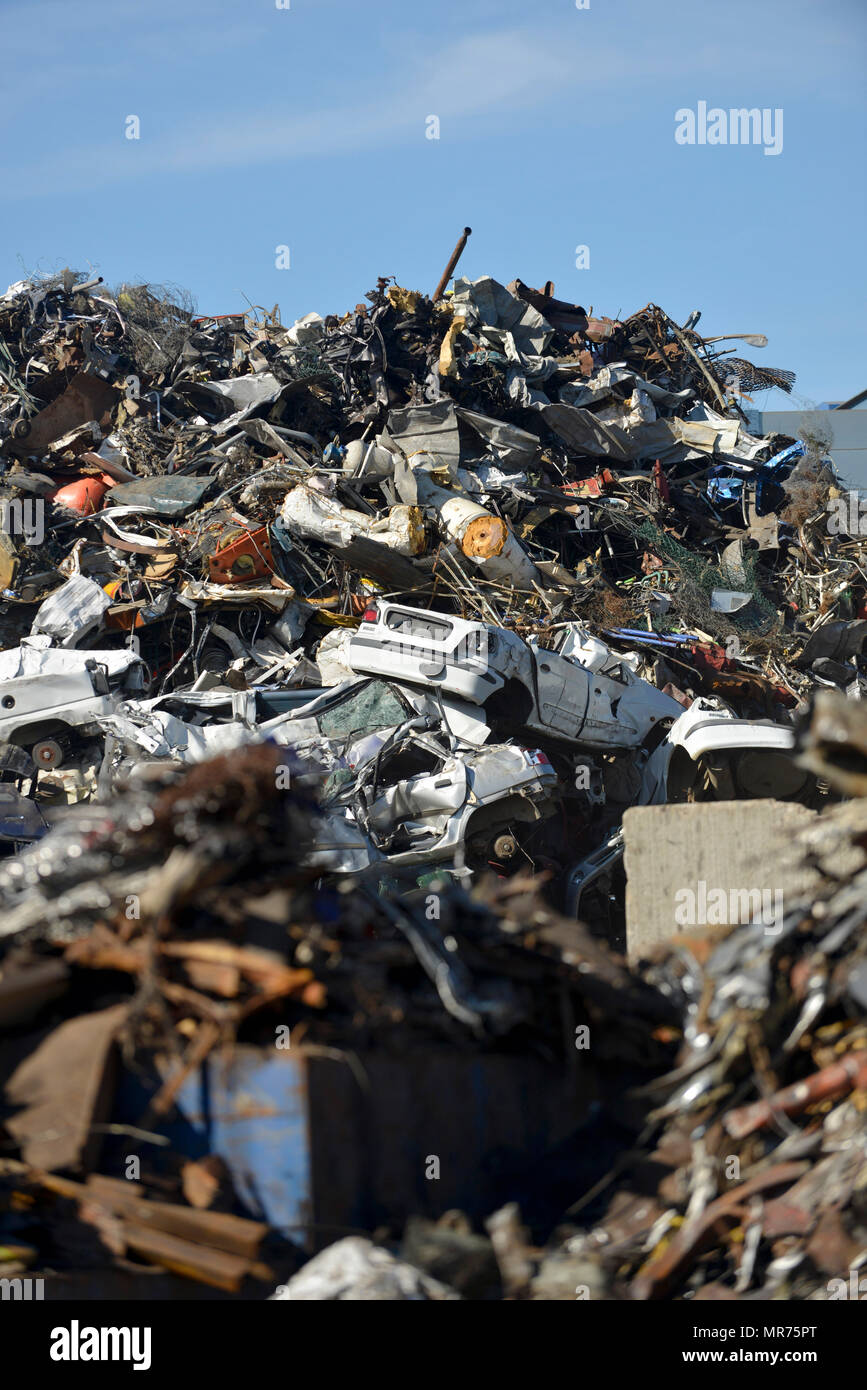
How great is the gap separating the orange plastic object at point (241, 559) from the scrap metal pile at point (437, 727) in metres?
0.04

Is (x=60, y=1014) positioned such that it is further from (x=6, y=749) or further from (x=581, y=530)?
(x=581, y=530)

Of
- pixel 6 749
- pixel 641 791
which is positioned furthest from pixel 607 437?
pixel 6 749

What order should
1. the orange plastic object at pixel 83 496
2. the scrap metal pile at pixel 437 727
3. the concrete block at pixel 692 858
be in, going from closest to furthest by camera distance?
the scrap metal pile at pixel 437 727
the concrete block at pixel 692 858
the orange plastic object at pixel 83 496

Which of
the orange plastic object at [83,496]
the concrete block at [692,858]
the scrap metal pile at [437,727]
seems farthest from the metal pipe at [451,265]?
the concrete block at [692,858]

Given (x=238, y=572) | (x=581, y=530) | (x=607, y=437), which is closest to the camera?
(x=238, y=572)

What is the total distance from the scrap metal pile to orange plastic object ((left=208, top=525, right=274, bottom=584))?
0.13 feet

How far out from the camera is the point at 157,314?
1658cm

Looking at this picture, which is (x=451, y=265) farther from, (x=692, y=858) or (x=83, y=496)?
(x=692, y=858)

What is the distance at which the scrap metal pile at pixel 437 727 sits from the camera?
3.42m

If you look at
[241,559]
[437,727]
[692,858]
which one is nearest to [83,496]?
[241,559]

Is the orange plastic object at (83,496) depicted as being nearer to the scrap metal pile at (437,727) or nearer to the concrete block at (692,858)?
the scrap metal pile at (437,727)

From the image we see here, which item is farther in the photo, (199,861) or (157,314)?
(157,314)
